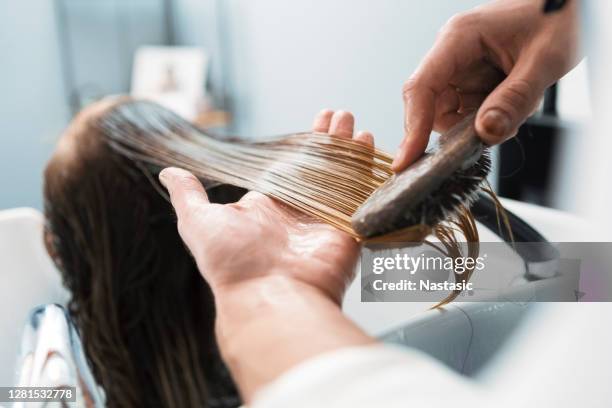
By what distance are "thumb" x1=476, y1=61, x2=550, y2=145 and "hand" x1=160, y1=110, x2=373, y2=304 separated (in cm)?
14

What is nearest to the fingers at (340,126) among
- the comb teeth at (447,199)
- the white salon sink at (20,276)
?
the comb teeth at (447,199)

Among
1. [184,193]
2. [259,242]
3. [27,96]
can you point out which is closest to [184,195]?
[184,193]

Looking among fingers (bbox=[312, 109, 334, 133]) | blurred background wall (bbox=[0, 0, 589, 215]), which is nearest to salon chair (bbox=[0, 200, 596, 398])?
fingers (bbox=[312, 109, 334, 133])

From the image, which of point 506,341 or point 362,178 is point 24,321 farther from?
point 506,341

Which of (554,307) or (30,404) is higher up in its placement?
(554,307)

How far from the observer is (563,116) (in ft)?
2.39

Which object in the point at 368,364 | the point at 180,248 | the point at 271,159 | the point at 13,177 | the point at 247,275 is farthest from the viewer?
the point at 13,177

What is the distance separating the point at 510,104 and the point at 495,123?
6 cm

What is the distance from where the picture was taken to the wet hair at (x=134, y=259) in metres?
0.81

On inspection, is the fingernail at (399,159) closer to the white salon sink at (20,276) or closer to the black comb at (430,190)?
the black comb at (430,190)

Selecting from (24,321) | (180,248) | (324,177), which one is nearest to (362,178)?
(324,177)

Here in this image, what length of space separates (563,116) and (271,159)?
0.40 meters

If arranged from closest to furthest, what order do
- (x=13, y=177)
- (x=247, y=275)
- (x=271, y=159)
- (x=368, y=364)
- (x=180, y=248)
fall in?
1. (x=368, y=364)
2. (x=247, y=275)
3. (x=271, y=159)
4. (x=180, y=248)
5. (x=13, y=177)

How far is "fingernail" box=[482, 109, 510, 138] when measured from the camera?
42 cm
